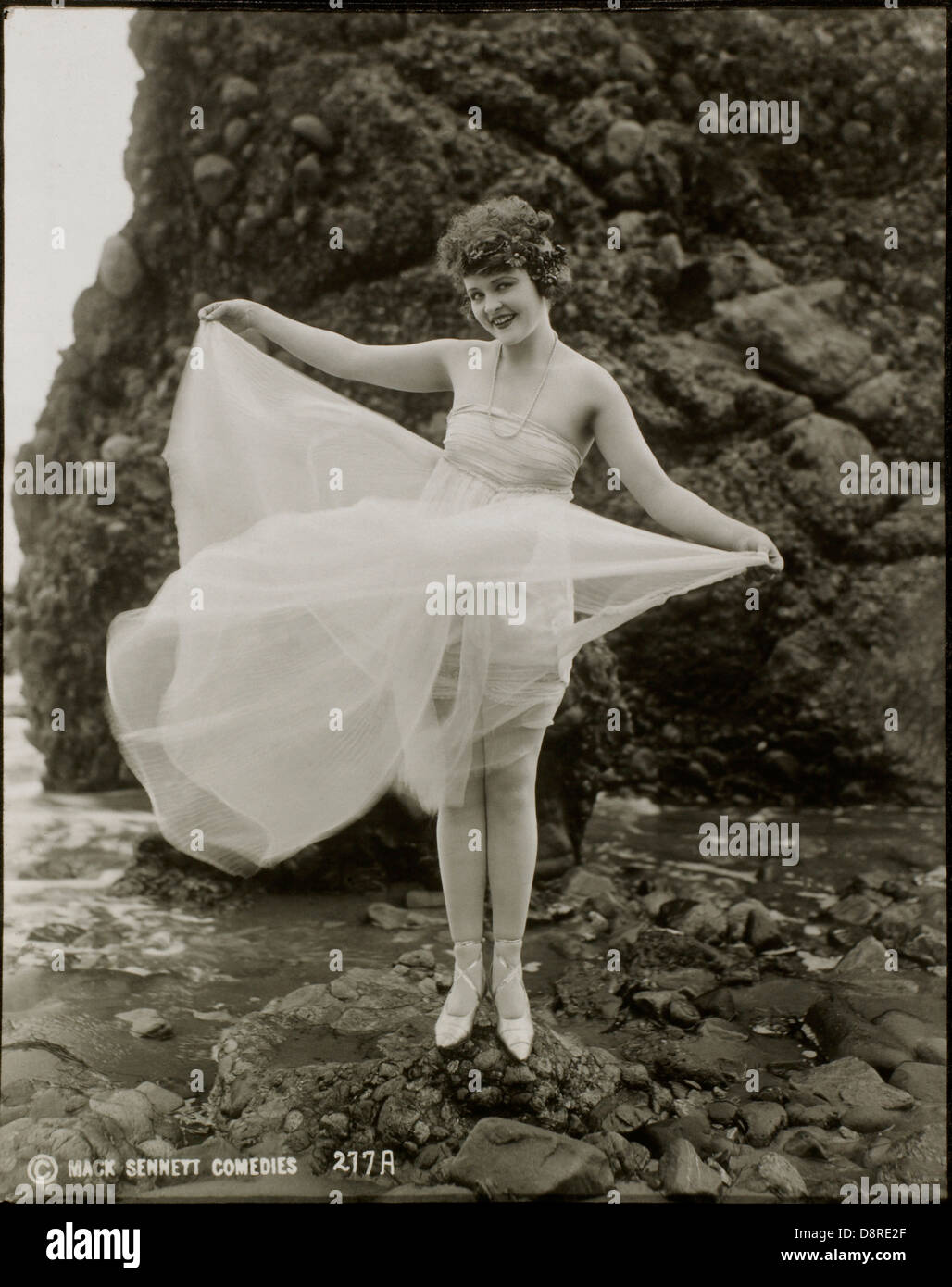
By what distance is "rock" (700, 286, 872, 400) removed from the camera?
277 cm

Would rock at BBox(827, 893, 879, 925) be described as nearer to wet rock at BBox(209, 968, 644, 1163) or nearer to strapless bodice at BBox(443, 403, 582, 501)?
wet rock at BBox(209, 968, 644, 1163)

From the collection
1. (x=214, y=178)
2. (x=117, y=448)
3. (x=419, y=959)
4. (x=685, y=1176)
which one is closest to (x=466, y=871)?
(x=419, y=959)

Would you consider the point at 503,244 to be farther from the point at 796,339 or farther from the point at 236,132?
the point at 796,339

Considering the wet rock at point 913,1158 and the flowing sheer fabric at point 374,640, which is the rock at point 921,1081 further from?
the flowing sheer fabric at point 374,640

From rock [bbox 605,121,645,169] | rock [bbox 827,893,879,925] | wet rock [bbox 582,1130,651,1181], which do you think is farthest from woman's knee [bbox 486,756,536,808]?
rock [bbox 605,121,645,169]

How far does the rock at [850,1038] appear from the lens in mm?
2160

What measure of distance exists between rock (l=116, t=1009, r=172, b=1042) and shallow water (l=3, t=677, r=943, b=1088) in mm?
14

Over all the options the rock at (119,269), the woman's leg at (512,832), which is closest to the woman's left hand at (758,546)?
the woman's leg at (512,832)

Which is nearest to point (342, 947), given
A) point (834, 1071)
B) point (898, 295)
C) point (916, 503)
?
point (834, 1071)

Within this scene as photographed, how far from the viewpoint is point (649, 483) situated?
1.88m

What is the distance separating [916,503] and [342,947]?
1807mm

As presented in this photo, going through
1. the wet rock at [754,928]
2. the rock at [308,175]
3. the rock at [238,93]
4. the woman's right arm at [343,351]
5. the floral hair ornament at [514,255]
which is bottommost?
the wet rock at [754,928]

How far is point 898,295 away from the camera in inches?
105

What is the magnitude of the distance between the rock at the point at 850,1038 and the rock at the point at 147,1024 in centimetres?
132
